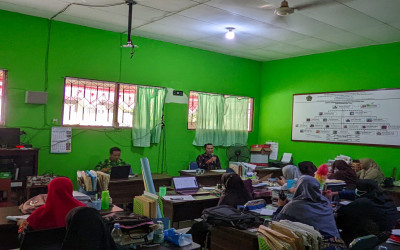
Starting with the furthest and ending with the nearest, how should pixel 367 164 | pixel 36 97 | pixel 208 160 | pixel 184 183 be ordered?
pixel 208 160 < pixel 367 164 < pixel 36 97 < pixel 184 183

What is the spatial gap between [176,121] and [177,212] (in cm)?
305

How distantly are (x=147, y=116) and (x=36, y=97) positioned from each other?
1992mm

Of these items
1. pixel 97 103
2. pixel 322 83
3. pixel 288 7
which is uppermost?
pixel 288 7

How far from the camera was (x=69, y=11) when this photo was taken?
17.2 ft

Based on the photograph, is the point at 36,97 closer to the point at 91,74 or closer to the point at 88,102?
the point at 88,102

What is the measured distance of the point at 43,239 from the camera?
2146 millimetres

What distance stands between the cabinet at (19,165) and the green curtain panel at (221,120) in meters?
3.26

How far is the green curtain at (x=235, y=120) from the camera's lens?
7910mm

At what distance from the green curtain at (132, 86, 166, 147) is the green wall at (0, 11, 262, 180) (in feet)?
0.53

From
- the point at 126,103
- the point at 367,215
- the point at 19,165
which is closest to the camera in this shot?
the point at 367,215

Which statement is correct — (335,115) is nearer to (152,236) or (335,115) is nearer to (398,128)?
(398,128)

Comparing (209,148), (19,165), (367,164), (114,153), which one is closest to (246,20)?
(209,148)

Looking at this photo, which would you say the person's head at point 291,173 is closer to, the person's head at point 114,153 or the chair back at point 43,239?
the person's head at point 114,153

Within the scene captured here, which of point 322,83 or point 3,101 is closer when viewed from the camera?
point 3,101
